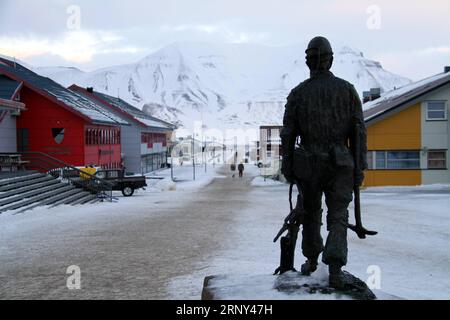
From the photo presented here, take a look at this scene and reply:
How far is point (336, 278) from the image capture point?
226 inches

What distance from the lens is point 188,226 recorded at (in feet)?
52.8

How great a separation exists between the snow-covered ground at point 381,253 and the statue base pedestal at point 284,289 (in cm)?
4

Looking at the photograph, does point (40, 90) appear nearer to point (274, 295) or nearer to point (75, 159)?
point (75, 159)

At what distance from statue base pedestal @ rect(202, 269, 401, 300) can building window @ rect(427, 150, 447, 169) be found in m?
30.3

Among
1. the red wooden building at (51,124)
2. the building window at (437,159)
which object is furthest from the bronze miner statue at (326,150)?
the building window at (437,159)

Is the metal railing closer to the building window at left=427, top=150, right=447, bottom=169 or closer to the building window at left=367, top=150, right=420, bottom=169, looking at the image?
the building window at left=367, top=150, right=420, bottom=169

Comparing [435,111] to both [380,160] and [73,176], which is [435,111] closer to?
[380,160]

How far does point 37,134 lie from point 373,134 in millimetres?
22164

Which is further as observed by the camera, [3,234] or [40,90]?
[40,90]

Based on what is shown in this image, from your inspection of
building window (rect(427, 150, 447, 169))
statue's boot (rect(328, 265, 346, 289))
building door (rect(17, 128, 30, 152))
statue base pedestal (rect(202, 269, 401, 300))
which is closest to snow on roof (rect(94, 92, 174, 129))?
building door (rect(17, 128, 30, 152))

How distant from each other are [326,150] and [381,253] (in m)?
6.67

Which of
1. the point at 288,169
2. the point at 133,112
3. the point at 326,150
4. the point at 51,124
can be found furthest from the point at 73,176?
the point at 133,112
